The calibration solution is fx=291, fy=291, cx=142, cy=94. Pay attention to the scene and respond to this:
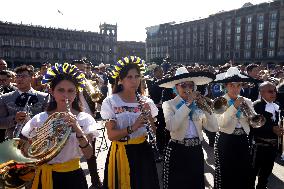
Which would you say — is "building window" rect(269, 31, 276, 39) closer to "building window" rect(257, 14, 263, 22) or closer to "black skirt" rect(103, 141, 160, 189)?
"building window" rect(257, 14, 263, 22)

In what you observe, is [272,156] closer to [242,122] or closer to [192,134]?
[242,122]

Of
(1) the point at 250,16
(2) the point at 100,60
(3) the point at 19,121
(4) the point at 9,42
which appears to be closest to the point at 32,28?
(4) the point at 9,42

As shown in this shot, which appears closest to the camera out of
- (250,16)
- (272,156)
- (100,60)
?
(272,156)

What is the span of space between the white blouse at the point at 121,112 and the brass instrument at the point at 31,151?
805 mm

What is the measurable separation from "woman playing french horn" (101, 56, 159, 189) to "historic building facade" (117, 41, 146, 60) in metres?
127

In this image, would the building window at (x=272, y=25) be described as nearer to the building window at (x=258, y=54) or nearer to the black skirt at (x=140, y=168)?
the building window at (x=258, y=54)

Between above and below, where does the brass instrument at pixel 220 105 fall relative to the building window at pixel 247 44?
below

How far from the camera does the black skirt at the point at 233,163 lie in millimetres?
5309

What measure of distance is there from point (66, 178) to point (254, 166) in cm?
402

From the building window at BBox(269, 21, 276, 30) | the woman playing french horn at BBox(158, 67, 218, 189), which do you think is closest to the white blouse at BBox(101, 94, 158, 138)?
the woman playing french horn at BBox(158, 67, 218, 189)

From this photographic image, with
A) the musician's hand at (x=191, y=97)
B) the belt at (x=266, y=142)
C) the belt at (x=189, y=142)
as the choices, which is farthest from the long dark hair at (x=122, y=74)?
the belt at (x=266, y=142)

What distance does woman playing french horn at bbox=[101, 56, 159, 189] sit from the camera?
13.9 feet

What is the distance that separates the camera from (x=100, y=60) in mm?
116938

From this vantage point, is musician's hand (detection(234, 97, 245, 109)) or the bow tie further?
the bow tie
